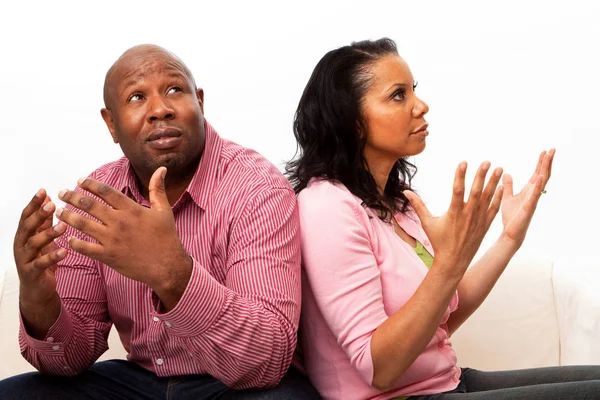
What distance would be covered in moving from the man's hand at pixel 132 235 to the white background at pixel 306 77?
1334 mm

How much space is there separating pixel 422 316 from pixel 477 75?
1.46m

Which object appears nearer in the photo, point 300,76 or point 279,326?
point 279,326

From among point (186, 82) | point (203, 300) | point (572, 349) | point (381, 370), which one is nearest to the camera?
point (203, 300)

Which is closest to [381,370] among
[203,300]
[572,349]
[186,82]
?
[203,300]

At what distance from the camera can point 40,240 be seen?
159 centimetres

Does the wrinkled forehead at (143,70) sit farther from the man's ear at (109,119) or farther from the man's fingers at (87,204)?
the man's fingers at (87,204)

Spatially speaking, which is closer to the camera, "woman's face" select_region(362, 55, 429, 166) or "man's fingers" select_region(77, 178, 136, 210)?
"man's fingers" select_region(77, 178, 136, 210)

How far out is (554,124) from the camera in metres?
2.84

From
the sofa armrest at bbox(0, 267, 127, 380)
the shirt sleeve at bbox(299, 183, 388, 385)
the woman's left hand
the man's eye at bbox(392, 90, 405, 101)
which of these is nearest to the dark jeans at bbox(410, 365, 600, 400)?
the shirt sleeve at bbox(299, 183, 388, 385)

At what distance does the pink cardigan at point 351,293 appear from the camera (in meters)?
1.67

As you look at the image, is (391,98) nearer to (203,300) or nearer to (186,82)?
(186,82)

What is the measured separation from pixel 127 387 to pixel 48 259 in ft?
1.28

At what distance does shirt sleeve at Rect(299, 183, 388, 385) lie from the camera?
166 centimetres

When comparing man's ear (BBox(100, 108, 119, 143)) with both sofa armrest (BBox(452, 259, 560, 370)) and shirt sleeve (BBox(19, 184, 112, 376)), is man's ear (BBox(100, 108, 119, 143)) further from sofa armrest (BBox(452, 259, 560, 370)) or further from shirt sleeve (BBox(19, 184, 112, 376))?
sofa armrest (BBox(452, 259, 560, 370))
